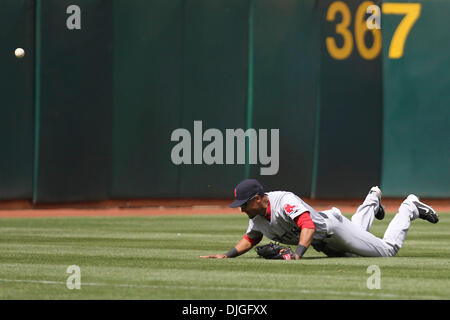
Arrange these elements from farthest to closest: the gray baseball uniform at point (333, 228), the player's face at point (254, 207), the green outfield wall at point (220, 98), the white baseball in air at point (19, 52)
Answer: the green outfield wall at point (220, 98) < the white baseball in air at point (19, 52) < the gray baseball uniform at point (333, 228) < the player's face at point (254, 207)

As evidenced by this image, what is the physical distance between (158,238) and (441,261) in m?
4.42

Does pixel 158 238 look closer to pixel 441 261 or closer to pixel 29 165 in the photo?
pixel 441 261

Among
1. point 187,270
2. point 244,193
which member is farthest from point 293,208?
point 187,270

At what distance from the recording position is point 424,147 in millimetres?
21672

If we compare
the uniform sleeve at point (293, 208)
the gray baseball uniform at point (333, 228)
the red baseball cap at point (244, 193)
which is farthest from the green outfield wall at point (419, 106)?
the red baseball cap at point (244, 193)

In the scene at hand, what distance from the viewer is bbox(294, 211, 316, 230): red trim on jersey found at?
9.25 metres

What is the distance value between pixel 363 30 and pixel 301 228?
40.8 ft

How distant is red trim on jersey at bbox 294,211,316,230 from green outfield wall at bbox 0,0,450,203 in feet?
32.8

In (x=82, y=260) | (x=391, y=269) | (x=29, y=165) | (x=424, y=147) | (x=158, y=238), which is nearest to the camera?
(x=391, y=269)

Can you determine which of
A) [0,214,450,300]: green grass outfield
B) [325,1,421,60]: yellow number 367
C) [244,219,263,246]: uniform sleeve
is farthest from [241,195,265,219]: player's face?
[325,1,421,60]: yellow number 367

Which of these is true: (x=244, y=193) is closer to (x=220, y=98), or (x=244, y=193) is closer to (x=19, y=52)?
(x=19, y=52)

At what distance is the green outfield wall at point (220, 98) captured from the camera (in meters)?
18.5

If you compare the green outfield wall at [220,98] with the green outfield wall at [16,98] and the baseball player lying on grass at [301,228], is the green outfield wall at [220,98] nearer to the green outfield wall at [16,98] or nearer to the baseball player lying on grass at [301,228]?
the green outfield wall at [16,98]
